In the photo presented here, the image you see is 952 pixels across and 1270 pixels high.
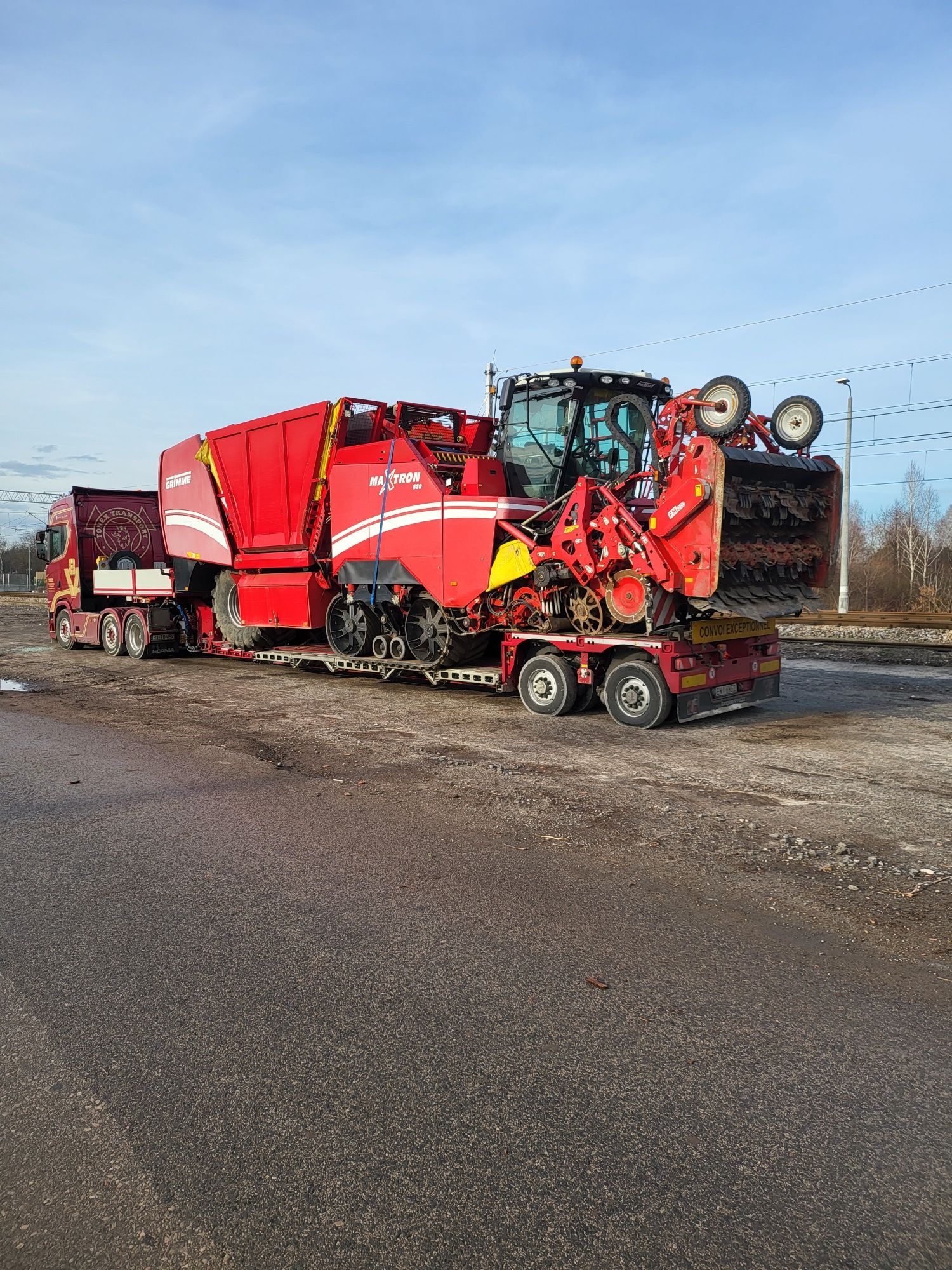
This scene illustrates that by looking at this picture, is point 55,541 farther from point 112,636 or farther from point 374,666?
point 374,666

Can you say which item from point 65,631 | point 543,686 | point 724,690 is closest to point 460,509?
point 543,686

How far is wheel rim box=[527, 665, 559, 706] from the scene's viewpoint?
9.42 meters

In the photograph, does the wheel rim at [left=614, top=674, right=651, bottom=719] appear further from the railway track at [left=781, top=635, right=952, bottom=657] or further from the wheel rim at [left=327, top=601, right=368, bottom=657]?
the railway track at [left=781, top=635, right=952, bottom=657]

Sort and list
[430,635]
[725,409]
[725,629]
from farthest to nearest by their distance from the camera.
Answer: [430,635]
[725,629]
[725,409]

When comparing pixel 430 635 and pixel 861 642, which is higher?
pixel 430 635

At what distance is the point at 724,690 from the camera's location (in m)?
9.20

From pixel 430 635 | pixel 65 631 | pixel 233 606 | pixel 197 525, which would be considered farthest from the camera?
pixel 65 631

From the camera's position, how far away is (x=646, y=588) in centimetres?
859

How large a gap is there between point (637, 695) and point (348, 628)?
5138mm

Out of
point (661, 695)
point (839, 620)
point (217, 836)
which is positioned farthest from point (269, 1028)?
point (839, 620)

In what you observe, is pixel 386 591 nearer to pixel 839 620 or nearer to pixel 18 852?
pixel 18 852

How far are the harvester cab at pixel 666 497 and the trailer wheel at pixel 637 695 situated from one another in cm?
44

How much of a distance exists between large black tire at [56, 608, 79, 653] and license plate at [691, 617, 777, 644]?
13.6 metres

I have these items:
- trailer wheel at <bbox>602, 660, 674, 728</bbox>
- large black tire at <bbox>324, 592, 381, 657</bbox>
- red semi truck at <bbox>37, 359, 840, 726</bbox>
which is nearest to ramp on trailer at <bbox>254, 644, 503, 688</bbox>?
red semi truck at <bbox>37, 359, 840, 726</bbox>
